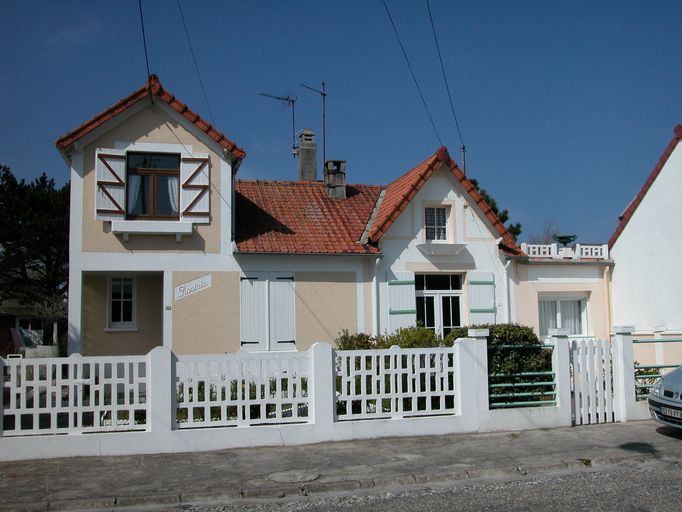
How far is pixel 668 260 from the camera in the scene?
18.1 meters

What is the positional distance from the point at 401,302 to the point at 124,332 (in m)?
6.84

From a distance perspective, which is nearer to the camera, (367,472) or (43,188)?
(367,472)

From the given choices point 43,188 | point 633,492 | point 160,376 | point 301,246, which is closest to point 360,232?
point 301,246

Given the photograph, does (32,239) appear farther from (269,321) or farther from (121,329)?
A: (269,321)

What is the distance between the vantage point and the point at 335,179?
19.8m

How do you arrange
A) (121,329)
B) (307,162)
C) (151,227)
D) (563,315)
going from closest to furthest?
1. (151,227)
2. (121,329)
3. (563,315)
4. (307,162)

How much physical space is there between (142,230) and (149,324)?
271 centimetres

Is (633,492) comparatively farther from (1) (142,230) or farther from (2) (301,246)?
(1) (142,230)

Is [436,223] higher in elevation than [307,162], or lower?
lower

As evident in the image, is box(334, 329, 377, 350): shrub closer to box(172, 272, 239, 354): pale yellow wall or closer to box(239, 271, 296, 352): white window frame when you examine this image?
box(239, 271, 296, 352): white window frame

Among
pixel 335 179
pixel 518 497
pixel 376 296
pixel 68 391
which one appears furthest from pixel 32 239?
pixel 518 497

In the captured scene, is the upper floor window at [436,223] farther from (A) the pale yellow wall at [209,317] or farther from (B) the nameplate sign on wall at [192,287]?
(B) the nameplate sign on wall at [192,287]

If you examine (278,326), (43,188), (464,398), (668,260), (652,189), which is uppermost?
(43,188)

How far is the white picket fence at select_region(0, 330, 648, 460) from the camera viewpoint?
9.55m
